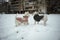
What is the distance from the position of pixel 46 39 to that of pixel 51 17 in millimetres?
243

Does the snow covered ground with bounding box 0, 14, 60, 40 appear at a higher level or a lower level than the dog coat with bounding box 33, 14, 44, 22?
lower

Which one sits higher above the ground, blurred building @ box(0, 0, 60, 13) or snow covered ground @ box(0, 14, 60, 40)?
blurred building @ box(0, 0, 60, 13)

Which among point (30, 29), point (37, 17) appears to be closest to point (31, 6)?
point (37, 17)

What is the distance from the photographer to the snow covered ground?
4.48 feet

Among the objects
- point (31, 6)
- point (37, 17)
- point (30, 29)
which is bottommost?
point (30, 29)

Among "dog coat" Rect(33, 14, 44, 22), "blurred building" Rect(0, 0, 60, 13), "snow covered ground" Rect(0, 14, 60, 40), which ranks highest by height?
"blurred building" Rect(0, 0, 60, 13)

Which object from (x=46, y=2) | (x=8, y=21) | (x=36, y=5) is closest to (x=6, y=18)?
(x=8, y=21)

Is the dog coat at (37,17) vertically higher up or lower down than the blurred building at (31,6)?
lower down

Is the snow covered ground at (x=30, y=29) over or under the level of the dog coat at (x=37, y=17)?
under

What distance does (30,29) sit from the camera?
138 centimetres

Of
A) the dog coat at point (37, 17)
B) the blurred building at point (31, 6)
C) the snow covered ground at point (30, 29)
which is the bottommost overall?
the snow covered ground at point (30, 29)

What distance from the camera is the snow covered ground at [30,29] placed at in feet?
4.48

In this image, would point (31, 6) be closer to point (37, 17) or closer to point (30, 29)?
point (37, 17)

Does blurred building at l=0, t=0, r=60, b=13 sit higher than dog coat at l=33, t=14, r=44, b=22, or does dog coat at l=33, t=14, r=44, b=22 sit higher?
blurred building at l=0, t=0, r=60, b=13
